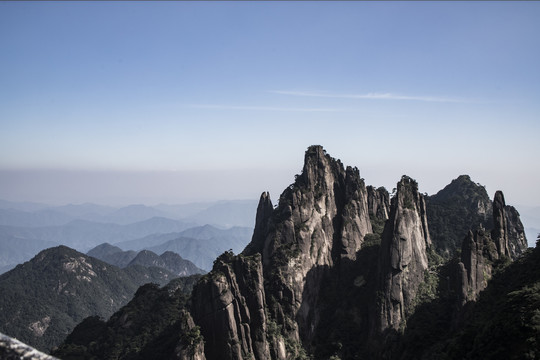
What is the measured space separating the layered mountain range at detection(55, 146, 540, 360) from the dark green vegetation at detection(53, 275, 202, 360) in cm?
39

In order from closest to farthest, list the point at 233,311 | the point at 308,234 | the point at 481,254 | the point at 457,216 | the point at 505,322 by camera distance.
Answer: the point at 505,322, the point at 481,254, the point at 233,311, the point at 308,234, the point at 457,216

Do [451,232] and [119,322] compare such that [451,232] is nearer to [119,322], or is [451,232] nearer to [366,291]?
[366,291]

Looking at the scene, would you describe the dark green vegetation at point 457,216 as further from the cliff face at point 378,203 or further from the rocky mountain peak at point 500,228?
the rocky mountain peak at point 500,228

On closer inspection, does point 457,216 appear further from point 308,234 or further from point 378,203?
point 308,234

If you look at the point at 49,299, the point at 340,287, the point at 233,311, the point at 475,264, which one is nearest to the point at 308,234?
the point at 340,287

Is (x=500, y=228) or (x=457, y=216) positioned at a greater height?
(x=500, y=228)

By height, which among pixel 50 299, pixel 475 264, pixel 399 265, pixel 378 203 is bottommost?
pixel 50 299

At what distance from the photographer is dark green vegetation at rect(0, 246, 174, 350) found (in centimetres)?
A: 14462

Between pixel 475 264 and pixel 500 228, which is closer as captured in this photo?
pixel 475 264

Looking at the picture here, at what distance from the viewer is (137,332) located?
240 feet

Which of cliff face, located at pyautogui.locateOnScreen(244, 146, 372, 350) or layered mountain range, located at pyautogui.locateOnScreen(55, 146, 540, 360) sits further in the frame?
cliff face, located at pyautogui.locateOnScreen(244, 146, 372, 350)

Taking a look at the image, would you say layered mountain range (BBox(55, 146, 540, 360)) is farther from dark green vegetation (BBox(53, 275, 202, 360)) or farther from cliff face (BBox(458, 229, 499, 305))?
dark green vegetation (BBox(53, 275, 202, 360))

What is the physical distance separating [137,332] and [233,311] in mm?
26978

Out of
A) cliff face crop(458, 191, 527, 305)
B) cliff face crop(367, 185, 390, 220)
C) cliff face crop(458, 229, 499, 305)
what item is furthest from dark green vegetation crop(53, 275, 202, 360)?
cliff face crop(367, 185, 390, 220)
